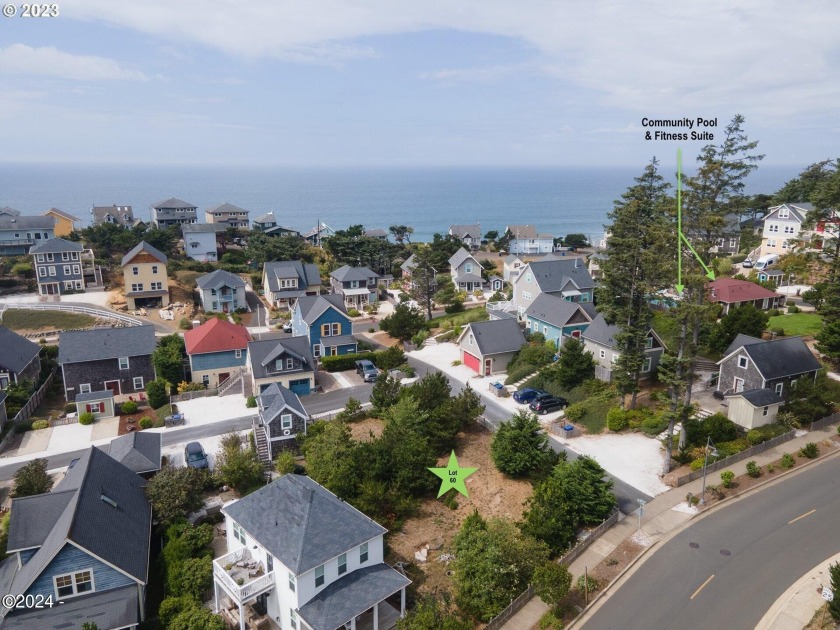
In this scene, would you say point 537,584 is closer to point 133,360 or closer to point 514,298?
point 133,360

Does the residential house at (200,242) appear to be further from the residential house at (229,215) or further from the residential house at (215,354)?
the residential house at (215,354)

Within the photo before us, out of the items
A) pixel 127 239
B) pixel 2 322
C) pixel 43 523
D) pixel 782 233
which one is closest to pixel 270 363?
pixel 43 523

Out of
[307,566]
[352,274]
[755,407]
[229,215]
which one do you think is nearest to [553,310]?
[755,407]

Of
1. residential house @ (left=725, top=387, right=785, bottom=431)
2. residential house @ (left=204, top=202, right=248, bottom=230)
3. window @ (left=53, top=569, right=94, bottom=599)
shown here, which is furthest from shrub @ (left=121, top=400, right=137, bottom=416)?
residential house @ (left=204, top=202, right=248, bottom=230)

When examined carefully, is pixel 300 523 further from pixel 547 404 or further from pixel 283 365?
pixel 283 365

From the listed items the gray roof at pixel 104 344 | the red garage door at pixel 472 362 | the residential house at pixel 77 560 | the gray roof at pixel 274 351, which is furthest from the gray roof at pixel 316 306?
the residential house at pixel 77 560

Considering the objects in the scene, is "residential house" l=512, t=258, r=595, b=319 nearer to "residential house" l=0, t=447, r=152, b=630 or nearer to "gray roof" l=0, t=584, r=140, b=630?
"residential house" l=0, t=447, r=152, b=630
